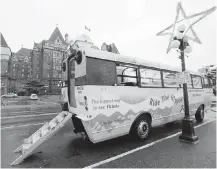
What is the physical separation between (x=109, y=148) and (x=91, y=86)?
7.27ft

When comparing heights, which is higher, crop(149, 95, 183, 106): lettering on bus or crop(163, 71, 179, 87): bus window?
crop(163, 71, 179, 87): bus window

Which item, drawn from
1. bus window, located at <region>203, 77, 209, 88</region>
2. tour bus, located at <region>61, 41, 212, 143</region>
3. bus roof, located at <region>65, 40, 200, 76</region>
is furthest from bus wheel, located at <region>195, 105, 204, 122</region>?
bus roof, located at <region>65, 40, 200, 76</region>

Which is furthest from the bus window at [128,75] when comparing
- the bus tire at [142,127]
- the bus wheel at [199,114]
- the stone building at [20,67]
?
the stone building at [20,67]

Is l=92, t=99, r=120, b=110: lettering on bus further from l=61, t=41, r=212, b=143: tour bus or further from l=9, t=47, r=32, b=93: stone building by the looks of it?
l=9, t=47, r=32, b=93: stone building

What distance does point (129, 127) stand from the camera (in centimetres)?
486

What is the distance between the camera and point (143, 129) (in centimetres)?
530

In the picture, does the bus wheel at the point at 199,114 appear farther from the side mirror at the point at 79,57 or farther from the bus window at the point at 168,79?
the side mirror at the point at 79,57

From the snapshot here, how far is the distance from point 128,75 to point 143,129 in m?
2.13

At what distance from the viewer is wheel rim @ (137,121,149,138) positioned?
5152 mm

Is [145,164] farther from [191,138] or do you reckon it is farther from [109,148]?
[191,138]

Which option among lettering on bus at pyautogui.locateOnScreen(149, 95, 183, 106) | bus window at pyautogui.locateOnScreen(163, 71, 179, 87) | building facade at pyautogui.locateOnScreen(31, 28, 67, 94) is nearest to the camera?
lettering on bus at pyautogui.locateOnScreen(149, 95, 183, 106)

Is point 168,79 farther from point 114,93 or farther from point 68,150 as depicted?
point 68,150

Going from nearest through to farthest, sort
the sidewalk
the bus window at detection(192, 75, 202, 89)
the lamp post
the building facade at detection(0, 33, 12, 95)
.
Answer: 1. the sidewalk
2. the lamp post
3. the bus window at detection(192, 75, 202, 89)
4. the building facade at detection(0, 33, 12, 95)

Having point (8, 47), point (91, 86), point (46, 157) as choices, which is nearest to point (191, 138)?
point (91, 86)
